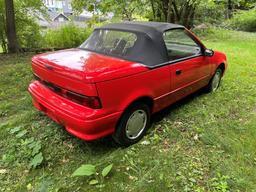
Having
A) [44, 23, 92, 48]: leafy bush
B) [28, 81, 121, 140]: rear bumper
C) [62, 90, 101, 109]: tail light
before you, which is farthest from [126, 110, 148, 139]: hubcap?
[44, 23, 92, 48]: leafy bush

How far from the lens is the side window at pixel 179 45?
3701 millimetres

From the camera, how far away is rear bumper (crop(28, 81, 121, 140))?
8.80 ft

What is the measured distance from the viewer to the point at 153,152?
3.13 m

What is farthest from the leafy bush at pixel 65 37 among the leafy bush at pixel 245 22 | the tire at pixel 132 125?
the leafy bush at pixel 245 22

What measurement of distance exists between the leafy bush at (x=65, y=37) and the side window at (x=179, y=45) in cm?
577

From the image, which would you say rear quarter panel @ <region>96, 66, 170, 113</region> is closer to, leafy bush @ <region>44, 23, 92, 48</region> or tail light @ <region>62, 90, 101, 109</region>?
tail light @ <region>62, 90, 101, 109</region>

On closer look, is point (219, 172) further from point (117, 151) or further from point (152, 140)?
point (117, 151)

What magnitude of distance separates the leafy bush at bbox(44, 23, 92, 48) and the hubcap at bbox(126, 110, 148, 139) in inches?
257

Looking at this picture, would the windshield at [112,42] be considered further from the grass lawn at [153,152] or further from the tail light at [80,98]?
the grass lawn at [153,152]

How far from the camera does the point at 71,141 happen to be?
3.37 metres

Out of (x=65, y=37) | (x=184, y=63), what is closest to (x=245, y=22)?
(x=65, y=37)

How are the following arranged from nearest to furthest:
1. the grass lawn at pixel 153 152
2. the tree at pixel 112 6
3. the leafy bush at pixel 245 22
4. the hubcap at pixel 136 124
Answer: the grass lawn at pixel 153 152
the hubcap at pixel 136 124
the tree at pixel 112 6
the leafy bush at pixel 245 22

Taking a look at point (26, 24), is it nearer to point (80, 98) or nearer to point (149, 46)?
point (149, 46)

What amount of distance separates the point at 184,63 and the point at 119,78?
139 cm
